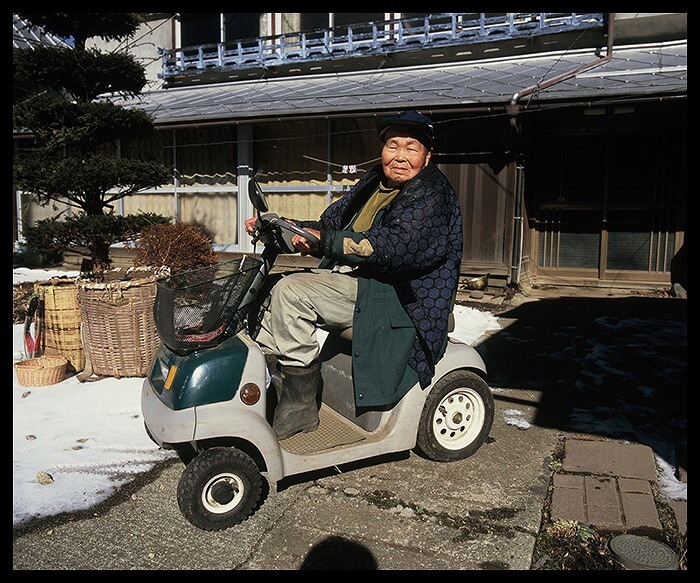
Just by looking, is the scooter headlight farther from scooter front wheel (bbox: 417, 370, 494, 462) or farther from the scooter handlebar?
scooter front wheel (bbox: 417, 370, 494, 462)

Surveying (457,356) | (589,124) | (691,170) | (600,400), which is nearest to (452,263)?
(457,356)

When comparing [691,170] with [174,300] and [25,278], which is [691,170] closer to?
[174,300]

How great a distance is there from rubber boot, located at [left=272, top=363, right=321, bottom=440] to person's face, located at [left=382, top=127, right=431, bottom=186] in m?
1.23

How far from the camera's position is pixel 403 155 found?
360 centimetres

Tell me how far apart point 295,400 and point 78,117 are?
4345 millimetres

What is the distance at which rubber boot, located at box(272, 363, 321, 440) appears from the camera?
3443 mm

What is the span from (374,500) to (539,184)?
7.91m

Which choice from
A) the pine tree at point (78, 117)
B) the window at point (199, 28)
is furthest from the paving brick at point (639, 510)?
the window at point (199, 28)

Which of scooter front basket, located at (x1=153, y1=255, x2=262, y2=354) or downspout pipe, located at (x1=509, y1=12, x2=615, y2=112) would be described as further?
downspout pipe, located at (x1=509, y1=12, x2=615, y2=112)

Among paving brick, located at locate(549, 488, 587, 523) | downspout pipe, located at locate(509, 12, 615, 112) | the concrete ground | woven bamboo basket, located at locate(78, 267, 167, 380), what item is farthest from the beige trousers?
downspout pipe, located at locate(509, 12, 615, 112)

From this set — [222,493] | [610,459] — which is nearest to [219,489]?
[222,493]

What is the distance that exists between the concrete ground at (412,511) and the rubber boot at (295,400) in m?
0.39

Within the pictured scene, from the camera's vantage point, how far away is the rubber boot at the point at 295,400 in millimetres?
3443

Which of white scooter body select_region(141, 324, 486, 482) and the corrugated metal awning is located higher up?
the corrugated metal awning
